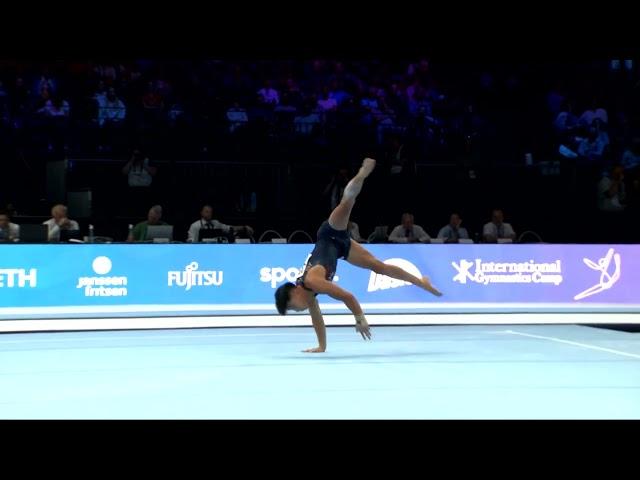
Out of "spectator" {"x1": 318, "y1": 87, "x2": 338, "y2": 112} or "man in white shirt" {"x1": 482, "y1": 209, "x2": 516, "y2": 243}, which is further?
"spectator" {"x1": 318, "y1": 87, "x2": 338, "y2": 112}

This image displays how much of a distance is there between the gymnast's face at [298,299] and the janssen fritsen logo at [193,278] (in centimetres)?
448

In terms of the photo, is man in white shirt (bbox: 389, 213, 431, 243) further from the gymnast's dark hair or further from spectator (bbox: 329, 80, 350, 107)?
the gymnast's dark hair

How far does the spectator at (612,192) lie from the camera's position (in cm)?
1911

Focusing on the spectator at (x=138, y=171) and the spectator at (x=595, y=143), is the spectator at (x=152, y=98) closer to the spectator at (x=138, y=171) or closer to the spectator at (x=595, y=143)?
the spectator at (x=138, y=171)

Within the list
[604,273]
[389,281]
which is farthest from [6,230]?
[604,273]

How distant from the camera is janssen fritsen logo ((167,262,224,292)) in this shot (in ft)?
50.4

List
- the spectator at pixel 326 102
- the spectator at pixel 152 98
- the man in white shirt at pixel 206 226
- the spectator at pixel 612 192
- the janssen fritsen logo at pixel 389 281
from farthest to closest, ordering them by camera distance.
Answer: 1. the spectator at pixel 326 102
2. the spectator at pixel 152 98
3. the spectator at pixel 612 192
4. the man in white shirt at pixel 206 226
5. the janssen fritsen logo at pixel 389 281

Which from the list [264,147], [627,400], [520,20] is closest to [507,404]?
[627,400]

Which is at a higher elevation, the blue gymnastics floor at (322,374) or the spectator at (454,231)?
the spectator at (454,231)

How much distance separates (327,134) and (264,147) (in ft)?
4.40

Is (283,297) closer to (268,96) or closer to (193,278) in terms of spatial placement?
(193,278)

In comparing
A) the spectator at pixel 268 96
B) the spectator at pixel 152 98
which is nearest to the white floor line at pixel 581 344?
the spectator at pixel 268 96

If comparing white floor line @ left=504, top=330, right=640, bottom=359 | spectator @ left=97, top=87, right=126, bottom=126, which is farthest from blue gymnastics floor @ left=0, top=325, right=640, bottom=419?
spectator @ left=97, top=87, right=126, bottom=126

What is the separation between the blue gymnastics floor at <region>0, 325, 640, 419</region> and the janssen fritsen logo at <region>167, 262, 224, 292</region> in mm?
858
